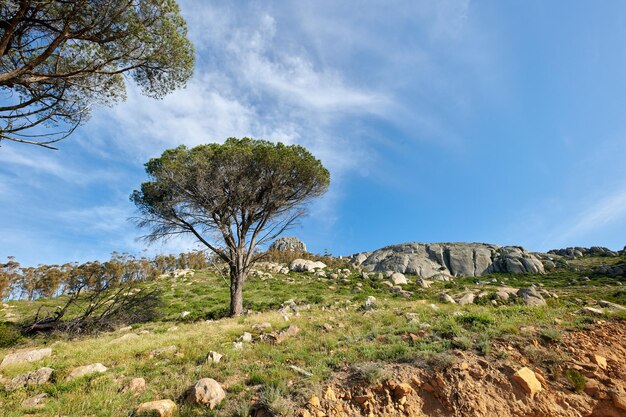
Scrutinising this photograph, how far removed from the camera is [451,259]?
160 ft

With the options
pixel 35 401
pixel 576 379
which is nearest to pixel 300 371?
pixel 35 401

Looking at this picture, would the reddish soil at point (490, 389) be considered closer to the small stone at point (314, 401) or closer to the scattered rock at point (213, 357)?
the small stone at point (314, 401)

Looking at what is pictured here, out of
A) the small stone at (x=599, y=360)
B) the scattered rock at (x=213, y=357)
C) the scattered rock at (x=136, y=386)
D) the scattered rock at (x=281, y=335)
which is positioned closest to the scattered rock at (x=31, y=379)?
the scattered rock at (x=136, y=386)

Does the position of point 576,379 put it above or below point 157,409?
above

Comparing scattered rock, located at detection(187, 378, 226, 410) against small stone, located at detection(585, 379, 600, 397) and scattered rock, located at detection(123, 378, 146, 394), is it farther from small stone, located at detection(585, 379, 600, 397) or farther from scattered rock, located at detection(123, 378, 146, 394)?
small stone, located at detection(585, 379, 600, 397)

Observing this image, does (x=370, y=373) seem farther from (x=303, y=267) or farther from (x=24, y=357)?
(x=303, y=267)

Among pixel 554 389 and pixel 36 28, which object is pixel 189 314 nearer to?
pixel 36 28

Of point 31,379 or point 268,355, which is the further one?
point 268,355

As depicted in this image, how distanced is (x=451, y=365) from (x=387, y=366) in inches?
44.6

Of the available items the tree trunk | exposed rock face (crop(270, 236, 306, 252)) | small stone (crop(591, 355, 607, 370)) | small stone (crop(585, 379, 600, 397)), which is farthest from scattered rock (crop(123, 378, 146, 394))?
exposed rock face (crop(270, 236, 306, 252))

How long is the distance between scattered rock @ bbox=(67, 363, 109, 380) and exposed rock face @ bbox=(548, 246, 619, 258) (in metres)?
68.2

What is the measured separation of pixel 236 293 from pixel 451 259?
42343 mm

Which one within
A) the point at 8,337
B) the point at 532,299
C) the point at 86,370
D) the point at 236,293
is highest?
the point at 236,293

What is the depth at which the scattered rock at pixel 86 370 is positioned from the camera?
6.22 m
